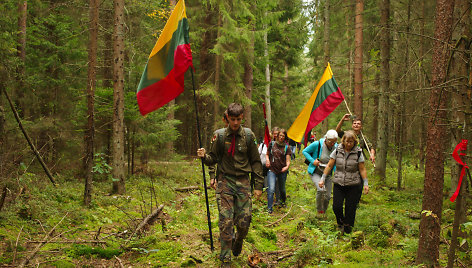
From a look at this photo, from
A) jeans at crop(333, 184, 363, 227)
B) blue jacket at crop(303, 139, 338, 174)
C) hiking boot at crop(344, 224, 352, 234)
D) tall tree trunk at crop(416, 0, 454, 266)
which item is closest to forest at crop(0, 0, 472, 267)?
tall tree trunk at crop(416, 0, 454, 266)

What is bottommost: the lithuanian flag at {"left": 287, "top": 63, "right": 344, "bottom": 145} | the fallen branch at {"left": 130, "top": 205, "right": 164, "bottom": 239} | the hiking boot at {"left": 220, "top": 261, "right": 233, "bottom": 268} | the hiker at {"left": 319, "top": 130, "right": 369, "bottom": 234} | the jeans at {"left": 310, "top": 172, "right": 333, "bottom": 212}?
the hiking boot at {"left": 220, "top": 261, "right": 233, "bottom": 268}

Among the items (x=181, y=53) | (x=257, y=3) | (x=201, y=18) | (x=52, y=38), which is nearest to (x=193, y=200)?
(x=181, y=53)

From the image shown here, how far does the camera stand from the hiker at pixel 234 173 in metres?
5.29

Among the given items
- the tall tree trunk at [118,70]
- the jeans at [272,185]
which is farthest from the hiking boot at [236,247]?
the tall tree trunk at [118,70]

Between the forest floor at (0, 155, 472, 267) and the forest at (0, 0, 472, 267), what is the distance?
0.03 meters

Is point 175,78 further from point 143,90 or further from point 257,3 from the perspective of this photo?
point 257,3

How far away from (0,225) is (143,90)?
3503 mm

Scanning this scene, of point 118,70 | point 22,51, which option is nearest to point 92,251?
point 118,70

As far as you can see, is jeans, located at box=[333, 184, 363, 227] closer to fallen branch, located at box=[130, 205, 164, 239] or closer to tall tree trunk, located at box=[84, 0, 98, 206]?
fallen branch, located at box=[130, 205, 164, 239]

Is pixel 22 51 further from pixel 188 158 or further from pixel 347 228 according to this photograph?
pixel 347 228

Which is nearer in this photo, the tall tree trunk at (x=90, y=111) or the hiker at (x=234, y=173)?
the hiker at (x=234, y=173)

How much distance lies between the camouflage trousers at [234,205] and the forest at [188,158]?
35cm

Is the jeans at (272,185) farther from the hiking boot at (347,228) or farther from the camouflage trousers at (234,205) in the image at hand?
the camouflage trousers at (234,205)

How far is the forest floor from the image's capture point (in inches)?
209
